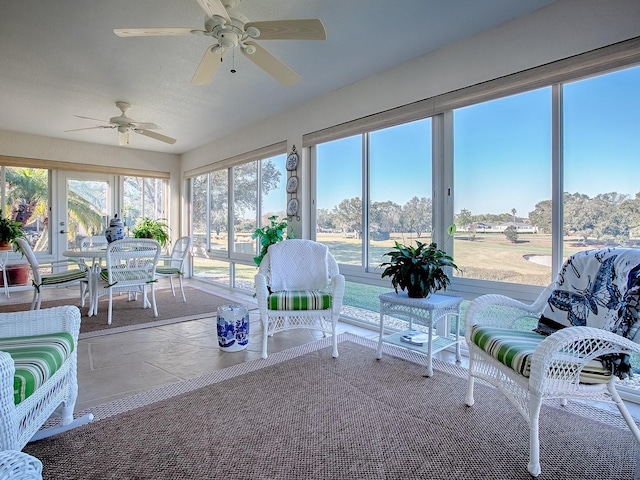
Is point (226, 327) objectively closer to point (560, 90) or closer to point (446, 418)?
point (446, 418)

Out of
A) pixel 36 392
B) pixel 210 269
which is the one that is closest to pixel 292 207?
pixel 210 269

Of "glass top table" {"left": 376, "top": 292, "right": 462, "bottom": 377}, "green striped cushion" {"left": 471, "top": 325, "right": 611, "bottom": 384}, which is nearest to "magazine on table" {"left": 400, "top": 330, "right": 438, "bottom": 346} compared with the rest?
"glass top table" {"left": 376, "top": 292, "right": 462, "bottom": 377}

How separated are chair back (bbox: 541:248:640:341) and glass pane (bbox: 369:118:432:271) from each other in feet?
4.04

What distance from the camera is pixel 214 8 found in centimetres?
187

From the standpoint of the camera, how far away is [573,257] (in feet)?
6.93

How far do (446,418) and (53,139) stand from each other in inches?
275

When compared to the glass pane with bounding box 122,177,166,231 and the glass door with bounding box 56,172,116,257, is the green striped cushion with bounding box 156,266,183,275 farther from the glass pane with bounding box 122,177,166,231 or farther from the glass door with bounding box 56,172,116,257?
the glass pane with bounding box 122,177,166,231

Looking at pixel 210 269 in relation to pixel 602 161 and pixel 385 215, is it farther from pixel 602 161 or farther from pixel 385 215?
pixel 602 161

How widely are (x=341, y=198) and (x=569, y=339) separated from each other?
9.27 feet

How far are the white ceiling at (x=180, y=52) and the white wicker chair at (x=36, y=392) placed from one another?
203cm

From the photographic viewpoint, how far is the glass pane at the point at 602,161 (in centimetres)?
216

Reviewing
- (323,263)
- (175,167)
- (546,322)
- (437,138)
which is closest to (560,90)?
(437,138)

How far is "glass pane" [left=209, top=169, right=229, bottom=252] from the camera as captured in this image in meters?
6.08

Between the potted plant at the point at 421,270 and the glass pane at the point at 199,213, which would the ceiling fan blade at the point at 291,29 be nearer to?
the potted plant at the point at 421,270
